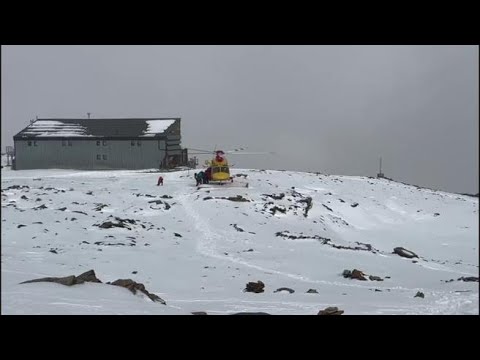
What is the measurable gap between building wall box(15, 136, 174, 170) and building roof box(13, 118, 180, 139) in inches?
22.0

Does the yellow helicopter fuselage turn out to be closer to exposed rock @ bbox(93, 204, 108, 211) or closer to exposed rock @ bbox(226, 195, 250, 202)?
exposed rock @ bbox(226, 195, 250, 202)

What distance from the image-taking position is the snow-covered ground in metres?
9.65

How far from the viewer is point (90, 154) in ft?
146

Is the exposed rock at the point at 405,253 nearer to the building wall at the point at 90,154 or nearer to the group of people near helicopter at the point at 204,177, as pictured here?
the group of people near helicopter at the point at 204,177

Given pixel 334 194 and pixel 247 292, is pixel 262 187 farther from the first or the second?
pixel 247 292

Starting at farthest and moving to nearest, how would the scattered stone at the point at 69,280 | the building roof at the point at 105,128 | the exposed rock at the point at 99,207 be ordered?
1. the building roof at the point at 105,128
2. the exposed rock at the point at 99,207
3. the scattered stone at the point at 69,280

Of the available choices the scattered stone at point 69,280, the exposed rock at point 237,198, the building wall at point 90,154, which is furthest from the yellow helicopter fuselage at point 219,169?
the scattered stone at point 69,280

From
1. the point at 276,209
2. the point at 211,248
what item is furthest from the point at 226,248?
the point at 276,209

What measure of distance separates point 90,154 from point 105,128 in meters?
2.99

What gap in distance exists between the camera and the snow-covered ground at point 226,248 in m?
9.65

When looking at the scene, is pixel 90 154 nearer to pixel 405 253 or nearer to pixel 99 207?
pixel 99 207

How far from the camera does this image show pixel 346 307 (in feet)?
32.7

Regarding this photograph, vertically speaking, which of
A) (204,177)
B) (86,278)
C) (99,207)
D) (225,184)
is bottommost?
(86,278)

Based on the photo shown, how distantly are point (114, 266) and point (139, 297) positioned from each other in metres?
5.82
